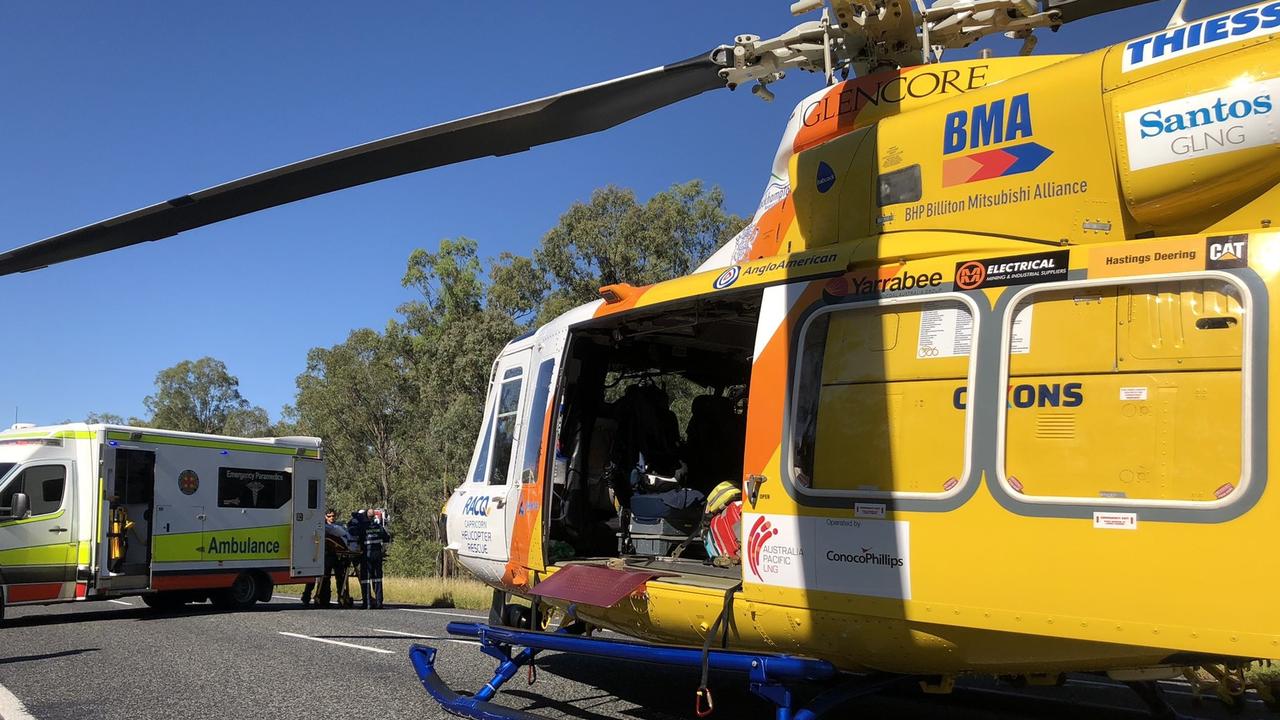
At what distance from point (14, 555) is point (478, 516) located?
874 cm

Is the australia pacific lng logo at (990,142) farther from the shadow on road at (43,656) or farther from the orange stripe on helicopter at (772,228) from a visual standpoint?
the shadow on road at (43,656)

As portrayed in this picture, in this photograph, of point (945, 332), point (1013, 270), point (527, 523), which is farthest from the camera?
point (527, 523)

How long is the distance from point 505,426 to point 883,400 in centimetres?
417

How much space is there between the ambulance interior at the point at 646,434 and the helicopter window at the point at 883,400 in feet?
5.63

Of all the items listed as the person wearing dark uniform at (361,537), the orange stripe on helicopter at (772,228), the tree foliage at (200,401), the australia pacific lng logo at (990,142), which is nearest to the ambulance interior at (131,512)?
the person wearing dark uniform at (361,537)

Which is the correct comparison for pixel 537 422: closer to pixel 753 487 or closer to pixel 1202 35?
pixel 753 487

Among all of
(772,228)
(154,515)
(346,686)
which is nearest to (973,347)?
(772,228)

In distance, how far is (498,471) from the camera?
25.2 ft

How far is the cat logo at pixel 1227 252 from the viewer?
3.45 m

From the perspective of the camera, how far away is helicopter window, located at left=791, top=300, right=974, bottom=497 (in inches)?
160

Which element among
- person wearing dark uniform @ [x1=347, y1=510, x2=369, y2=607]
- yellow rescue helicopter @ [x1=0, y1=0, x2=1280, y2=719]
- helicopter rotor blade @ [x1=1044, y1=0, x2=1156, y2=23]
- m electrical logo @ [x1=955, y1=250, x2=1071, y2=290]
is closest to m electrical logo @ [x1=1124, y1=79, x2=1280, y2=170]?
yellow rescue helicopter @ [x1=0, y1=0, x2=1280, y2=719]

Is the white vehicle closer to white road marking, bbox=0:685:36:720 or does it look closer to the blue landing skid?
white road marking, bbox=0:685:36:720

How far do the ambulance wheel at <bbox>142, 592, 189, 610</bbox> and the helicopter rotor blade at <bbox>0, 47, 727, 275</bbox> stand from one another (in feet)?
38.4

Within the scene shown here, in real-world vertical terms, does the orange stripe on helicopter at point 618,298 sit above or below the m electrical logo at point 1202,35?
below
